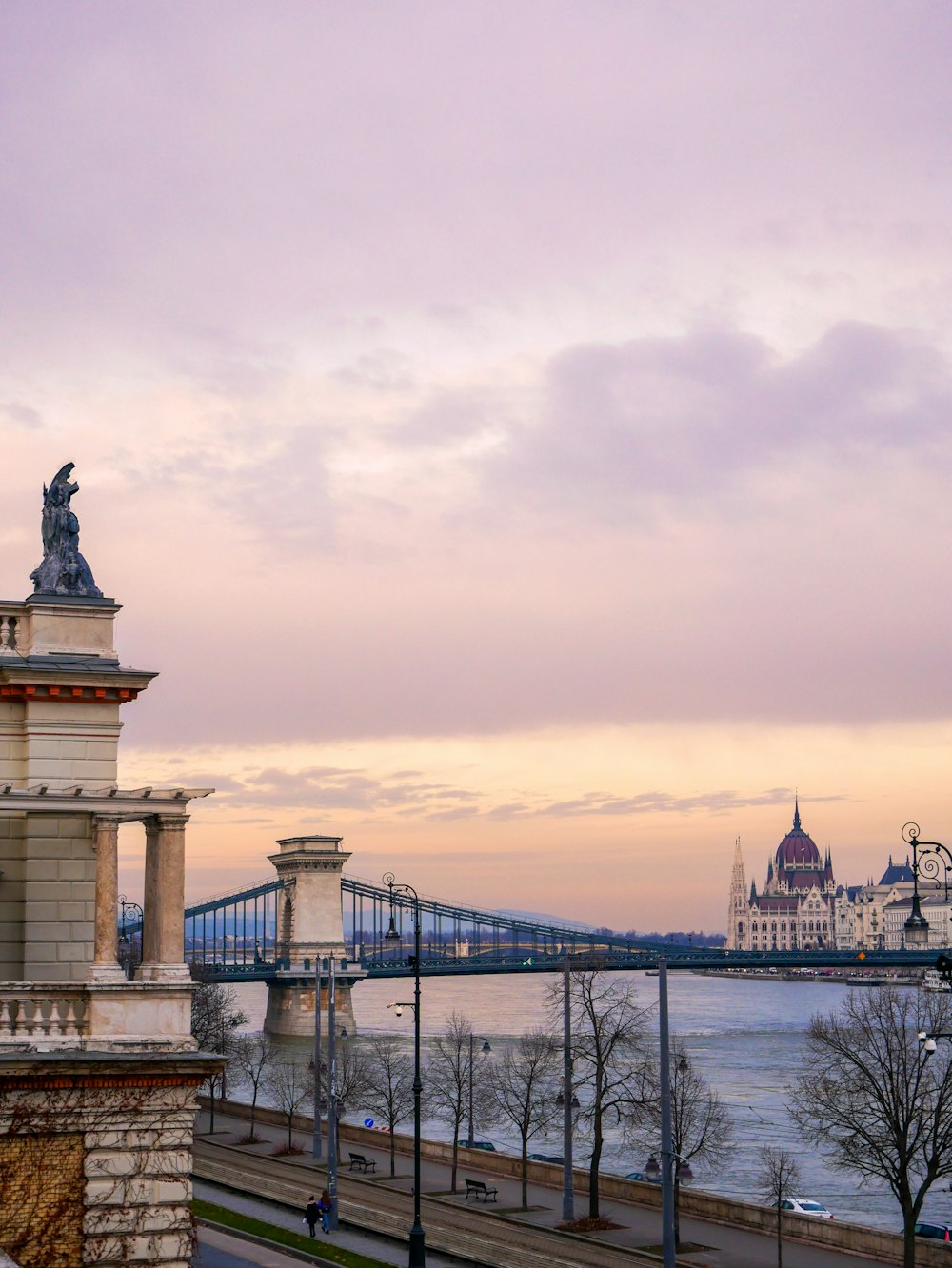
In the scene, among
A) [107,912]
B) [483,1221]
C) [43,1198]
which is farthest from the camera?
[483,1221]

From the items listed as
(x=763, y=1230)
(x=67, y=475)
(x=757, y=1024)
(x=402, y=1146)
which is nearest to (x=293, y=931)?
(x=757, y=1024)

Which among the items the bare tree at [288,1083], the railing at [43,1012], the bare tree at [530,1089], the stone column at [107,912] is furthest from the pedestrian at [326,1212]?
the bare tree at [288,1083]

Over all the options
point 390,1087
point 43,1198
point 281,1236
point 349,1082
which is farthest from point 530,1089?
point 43,1198

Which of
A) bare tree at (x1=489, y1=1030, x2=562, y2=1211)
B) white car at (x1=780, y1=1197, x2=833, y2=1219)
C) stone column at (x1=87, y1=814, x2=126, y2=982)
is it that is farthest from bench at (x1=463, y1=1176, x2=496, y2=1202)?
stone column at (x1=87, y1=814, x2=126, y2=982)

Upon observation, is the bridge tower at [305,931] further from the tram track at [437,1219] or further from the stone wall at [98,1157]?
the stone wall at [98,1157]

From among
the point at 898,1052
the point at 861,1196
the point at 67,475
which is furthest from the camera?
the point at 861,1196

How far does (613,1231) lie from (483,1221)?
3693 millimetres

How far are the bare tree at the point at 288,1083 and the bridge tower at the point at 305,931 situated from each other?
2393 centimetres

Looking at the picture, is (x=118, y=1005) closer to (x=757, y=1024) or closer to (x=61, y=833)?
(x=61, y=833)

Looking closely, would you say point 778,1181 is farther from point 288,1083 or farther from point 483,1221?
point 288,1083

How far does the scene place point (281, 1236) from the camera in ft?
126

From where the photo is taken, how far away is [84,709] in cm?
2503

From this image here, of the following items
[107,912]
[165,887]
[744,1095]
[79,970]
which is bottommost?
[744,1095]

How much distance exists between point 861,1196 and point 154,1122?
1758 inches
